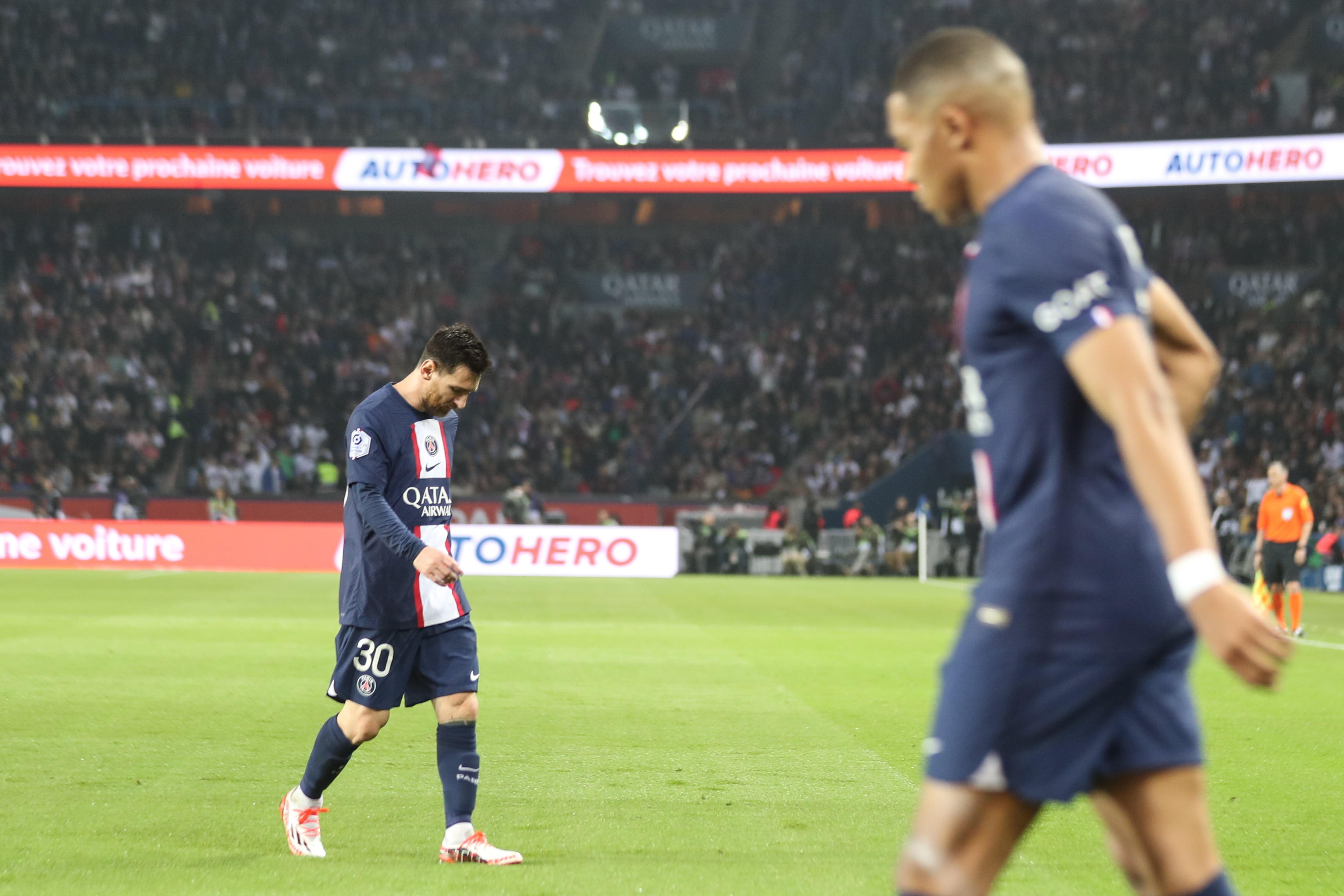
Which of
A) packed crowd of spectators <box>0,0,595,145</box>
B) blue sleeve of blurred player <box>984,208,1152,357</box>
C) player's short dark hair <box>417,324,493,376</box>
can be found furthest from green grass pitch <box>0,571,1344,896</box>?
packed crowd of spectators <box>0,0,595,145</box>

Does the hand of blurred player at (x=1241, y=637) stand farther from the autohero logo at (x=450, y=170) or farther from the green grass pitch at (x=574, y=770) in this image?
the autohero logo at (x=450, y=170)

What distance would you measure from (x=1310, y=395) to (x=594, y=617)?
74.5ft

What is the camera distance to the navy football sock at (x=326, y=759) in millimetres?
5660

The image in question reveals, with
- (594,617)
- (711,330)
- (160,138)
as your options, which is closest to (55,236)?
(160,138)

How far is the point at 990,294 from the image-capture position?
2.46 meters

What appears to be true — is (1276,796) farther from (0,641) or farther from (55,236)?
(55,236)

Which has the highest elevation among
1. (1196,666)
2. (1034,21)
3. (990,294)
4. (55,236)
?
(1034,21)

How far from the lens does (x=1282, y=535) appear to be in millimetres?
16500

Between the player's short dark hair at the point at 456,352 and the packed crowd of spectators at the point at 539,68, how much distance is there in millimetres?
30879

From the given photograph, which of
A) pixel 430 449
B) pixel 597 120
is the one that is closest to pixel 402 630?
pixel 430 449

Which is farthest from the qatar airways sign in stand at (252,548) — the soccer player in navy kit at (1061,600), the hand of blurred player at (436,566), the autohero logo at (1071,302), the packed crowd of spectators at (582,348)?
the autohero logo at (1071,302)

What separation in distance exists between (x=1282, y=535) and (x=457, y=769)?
13.5 m

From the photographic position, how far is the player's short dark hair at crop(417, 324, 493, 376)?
5.62 metres

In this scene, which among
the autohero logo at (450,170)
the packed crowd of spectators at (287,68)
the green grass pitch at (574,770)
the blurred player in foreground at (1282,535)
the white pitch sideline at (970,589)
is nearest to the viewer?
the green grass pitch at (574,770)
